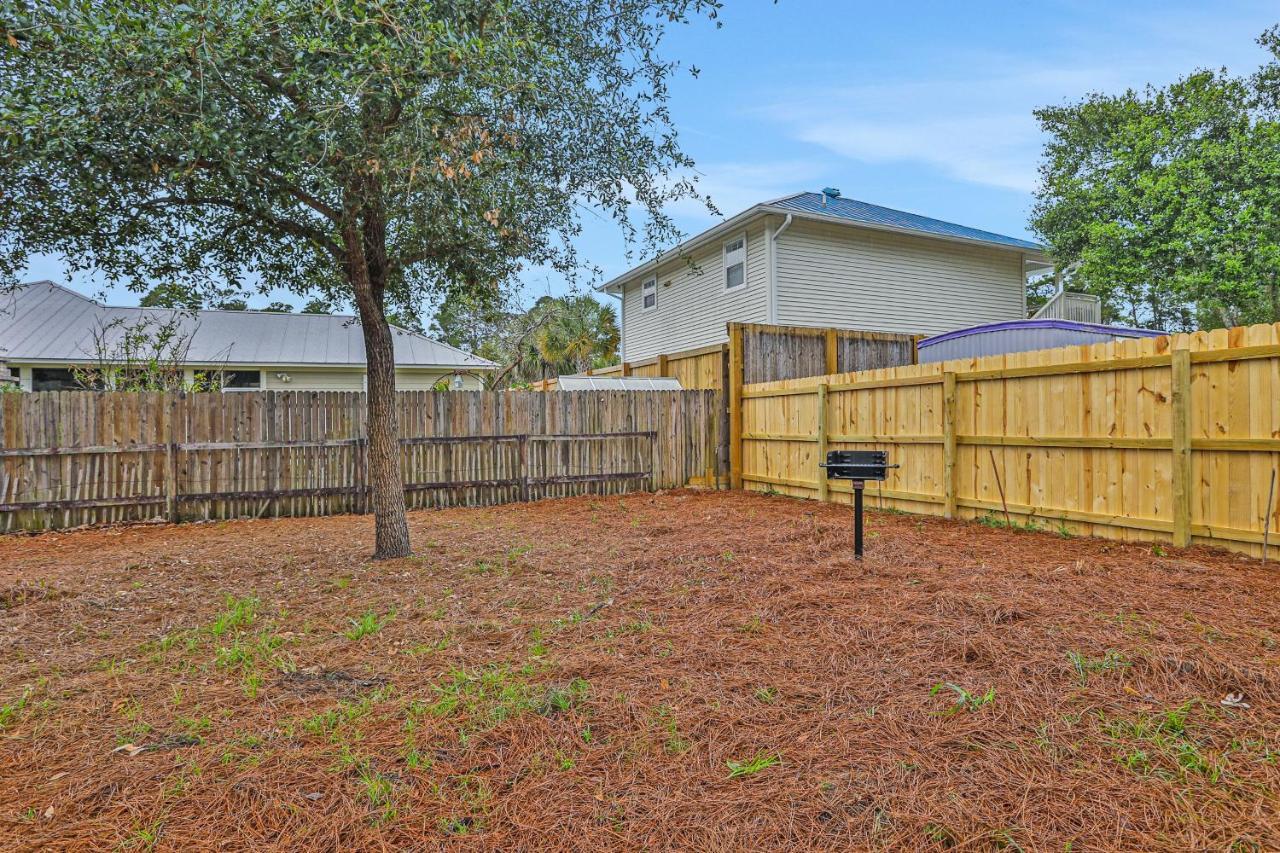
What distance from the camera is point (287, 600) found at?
4262 mm

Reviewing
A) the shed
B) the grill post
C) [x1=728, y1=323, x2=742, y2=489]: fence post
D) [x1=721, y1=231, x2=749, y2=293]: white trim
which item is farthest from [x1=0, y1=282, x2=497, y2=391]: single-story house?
the grill post

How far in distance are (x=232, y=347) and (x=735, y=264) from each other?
11.7 m

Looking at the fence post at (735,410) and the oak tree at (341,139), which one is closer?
the oak tree at (341,139)

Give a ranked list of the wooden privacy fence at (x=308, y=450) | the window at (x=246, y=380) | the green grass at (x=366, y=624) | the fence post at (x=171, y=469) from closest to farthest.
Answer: the green grass at (x=366, y=624) → the wooden privacy fence at (x=308, y=450) → the fence post at (x=171, y=469) → the window at (x=246, y=380)

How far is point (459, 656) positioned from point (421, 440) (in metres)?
6.14

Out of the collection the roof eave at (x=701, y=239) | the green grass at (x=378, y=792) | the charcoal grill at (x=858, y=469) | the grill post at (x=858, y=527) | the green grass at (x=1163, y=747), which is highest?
the roof eave at (x=701, y=239)

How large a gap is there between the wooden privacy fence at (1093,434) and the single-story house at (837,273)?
4683 millimetres

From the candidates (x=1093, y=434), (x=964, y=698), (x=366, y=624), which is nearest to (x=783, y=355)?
(x=1093, y=434)

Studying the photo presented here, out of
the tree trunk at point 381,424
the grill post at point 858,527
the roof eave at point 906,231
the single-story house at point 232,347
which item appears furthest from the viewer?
the single-story house at point 232,347

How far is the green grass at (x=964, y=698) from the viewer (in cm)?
252

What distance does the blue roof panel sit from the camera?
13.2m

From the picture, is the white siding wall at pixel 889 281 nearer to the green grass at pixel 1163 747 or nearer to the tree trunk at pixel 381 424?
the tree trunk at pixel 381 424

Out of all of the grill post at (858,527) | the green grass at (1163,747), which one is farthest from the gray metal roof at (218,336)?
the green grass at (1163,747)

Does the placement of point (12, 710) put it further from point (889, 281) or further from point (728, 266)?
point (889, 281)
